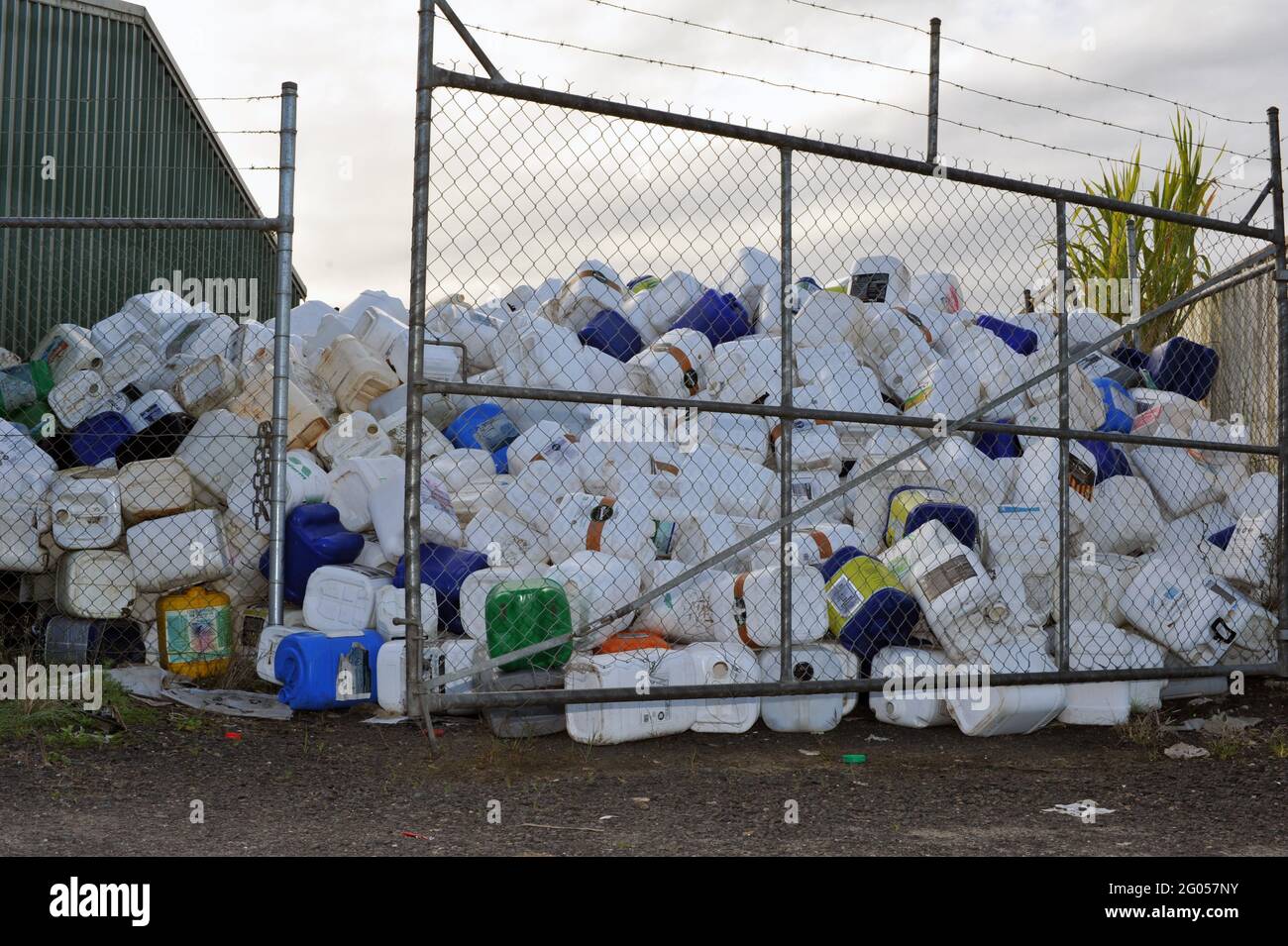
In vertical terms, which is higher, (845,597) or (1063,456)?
(1063,456)

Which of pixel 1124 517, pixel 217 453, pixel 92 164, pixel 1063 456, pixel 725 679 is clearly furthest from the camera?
pixel 92 164

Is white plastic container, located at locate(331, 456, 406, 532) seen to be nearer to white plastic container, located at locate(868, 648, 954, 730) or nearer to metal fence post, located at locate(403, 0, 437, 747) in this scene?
metal fence post, located at locate(403, 0, 437, 747)

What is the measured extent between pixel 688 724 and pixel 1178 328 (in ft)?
17.8

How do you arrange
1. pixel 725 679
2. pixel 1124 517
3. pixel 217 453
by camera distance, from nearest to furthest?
1. pixel 725 679
2. pixel 217 453
3. pixel 1124 517

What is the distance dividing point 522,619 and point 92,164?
742cm

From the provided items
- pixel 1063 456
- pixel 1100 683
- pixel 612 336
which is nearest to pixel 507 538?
pixel 612 336

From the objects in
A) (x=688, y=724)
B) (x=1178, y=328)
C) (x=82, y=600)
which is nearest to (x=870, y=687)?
(x=688, y=724)

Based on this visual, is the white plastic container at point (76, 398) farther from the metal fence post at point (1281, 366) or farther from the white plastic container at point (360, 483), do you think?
the metal fence post at point (1281, 366)

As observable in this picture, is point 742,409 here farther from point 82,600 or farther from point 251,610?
point 82,600

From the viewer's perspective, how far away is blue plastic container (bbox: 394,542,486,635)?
5.34 metres

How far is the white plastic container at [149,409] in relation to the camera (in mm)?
6312

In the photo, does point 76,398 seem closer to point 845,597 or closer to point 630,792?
point 630,792

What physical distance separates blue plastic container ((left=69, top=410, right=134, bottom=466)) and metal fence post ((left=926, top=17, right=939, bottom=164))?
3.99m

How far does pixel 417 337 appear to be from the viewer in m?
4.51
